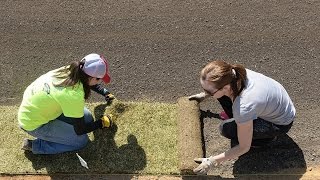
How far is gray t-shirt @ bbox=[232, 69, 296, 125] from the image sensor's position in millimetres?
3645

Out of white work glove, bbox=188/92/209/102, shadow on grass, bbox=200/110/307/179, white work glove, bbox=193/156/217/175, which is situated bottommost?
shadow on grass, bbox=200/110/307/179

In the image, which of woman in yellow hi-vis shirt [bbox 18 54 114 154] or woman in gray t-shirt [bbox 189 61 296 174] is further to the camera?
woman in yellow hi-vis shirt [bbox 18 54 114 154]

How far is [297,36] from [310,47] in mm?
229

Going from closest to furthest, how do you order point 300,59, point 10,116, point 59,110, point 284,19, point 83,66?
point 83,66
point 59,110
point 10,116
point 300,59
point 284,19

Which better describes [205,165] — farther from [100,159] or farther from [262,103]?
[100,159]

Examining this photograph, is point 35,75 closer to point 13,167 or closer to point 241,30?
point 13,167

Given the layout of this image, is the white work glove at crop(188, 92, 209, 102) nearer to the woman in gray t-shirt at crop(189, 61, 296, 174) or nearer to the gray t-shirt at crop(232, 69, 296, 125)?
the woman in gray t-shirt at crop(189, 61, 296, 174)

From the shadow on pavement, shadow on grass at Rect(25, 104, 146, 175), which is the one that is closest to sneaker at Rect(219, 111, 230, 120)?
the shadow on pavement

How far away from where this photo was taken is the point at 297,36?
5516mm

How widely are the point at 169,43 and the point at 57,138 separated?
6.41 ft

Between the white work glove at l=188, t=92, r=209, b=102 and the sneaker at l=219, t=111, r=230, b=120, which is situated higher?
the white work glove at l=188, t=92, r=209, b=102

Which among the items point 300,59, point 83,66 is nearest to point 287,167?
point 300,59

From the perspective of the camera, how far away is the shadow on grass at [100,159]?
4426mm

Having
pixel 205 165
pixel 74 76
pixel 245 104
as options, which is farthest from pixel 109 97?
pixel 245 104
